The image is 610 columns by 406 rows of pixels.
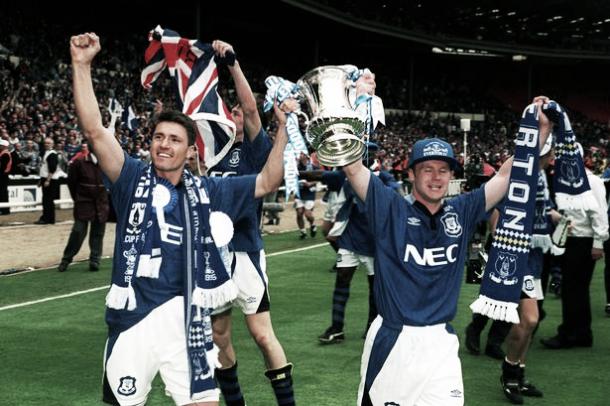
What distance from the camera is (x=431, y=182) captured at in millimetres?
4508

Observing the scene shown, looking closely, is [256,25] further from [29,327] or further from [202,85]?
[202,85]

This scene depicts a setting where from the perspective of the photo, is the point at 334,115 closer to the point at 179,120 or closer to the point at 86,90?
the point at 179,120

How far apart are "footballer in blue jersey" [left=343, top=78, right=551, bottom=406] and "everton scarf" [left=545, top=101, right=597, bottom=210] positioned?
2.20 feet

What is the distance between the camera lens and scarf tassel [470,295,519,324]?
180 inches

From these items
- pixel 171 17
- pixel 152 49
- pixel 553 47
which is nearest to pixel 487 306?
pixel 152 49

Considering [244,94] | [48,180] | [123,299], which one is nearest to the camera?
[123,299]

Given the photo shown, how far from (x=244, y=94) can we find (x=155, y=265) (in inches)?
60.1

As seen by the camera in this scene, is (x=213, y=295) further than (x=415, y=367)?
Yes

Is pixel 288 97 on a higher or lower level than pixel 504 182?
higher

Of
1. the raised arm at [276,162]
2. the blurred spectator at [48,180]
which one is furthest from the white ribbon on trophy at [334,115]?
the blurred spectator at [48,180]

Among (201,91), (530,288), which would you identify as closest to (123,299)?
(201,91)

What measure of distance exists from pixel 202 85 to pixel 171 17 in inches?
1419

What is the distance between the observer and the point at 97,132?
4195 millimetres

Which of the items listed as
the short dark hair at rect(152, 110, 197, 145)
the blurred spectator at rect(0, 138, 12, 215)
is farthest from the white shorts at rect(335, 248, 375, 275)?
the blurred spectator at rect(0, 138, 12, 215)
